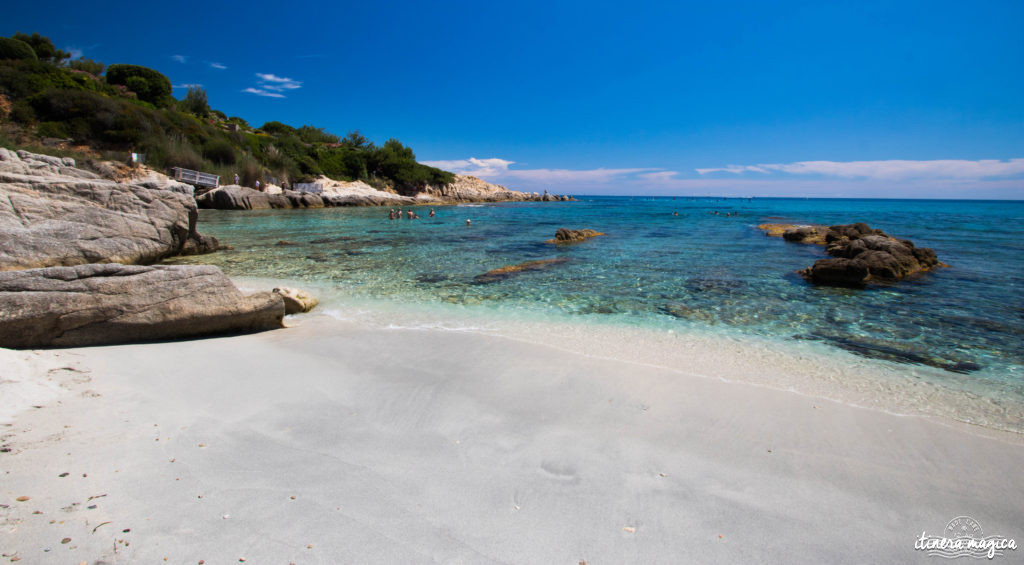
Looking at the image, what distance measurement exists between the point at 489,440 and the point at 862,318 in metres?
7.23

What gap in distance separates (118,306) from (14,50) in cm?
5819

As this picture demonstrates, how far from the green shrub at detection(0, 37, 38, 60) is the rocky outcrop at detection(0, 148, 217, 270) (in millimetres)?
46763

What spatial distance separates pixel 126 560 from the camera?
173cm

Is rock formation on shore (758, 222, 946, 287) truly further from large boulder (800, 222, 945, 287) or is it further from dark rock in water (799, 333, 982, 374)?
dark rock in water (799, 333, 982, 374)

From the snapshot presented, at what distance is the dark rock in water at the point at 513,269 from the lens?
9836 millimetres

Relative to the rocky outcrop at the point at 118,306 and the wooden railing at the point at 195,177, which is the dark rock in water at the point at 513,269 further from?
the wooden railing at the point at 195,177

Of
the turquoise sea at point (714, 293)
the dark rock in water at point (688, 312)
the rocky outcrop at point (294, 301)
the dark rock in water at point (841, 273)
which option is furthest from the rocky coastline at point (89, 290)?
the dark rock in water at point (841, 273)

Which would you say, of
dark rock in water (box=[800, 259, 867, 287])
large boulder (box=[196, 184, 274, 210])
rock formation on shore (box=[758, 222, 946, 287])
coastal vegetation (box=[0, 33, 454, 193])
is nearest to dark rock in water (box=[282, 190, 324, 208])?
large boulder (box=[196, 184, 274, 210])

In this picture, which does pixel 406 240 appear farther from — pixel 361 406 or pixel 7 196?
pixel 361 406

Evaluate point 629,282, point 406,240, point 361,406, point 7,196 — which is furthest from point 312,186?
point 361,406

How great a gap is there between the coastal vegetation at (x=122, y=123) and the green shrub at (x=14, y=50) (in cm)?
7

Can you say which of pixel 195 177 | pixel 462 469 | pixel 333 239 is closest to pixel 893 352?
pixel 462 469

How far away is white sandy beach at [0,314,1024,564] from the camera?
1981 millimetres

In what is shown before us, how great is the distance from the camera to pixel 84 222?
27.9ft
